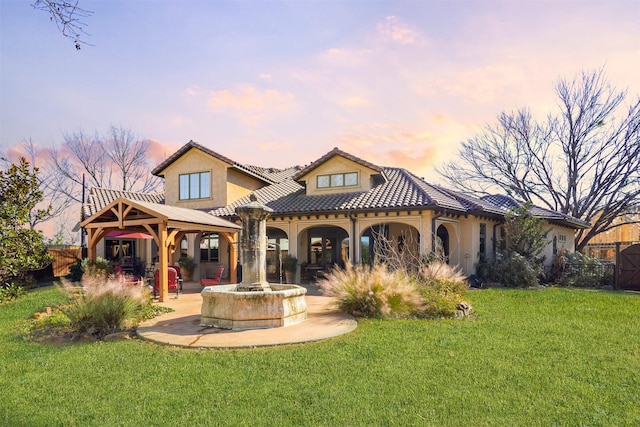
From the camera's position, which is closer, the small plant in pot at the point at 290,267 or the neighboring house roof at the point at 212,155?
the small plant in pot at the point at 290,267

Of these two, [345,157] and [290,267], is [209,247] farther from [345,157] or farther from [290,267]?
[345,157]

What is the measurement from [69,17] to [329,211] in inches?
514

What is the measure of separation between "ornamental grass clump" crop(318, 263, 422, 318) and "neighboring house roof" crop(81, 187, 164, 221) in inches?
643

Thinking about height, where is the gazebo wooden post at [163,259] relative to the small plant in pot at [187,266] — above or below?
above

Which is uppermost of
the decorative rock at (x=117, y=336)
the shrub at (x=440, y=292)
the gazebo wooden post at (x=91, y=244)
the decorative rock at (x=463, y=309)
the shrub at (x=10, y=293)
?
the gazebo wooden post at (x=91, y=244)

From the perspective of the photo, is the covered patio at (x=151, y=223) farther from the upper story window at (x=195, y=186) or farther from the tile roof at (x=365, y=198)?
the upper story window at (x=195, y=186)

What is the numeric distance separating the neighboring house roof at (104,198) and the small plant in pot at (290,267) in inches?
386

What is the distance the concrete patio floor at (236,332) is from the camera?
7414mm

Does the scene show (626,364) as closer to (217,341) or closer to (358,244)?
(217,341)

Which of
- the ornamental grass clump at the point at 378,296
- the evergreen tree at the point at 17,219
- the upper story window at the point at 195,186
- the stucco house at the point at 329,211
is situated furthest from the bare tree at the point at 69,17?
the upper story window at the point at 195,186

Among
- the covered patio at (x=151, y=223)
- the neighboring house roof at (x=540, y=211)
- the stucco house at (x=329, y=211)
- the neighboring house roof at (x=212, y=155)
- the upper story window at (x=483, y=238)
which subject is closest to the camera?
the covered patio at (x=151, y=223)

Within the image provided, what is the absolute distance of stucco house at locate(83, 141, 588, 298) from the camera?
16.2 m

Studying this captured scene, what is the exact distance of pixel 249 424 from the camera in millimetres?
4266

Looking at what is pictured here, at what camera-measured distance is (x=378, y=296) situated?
9.70 m
